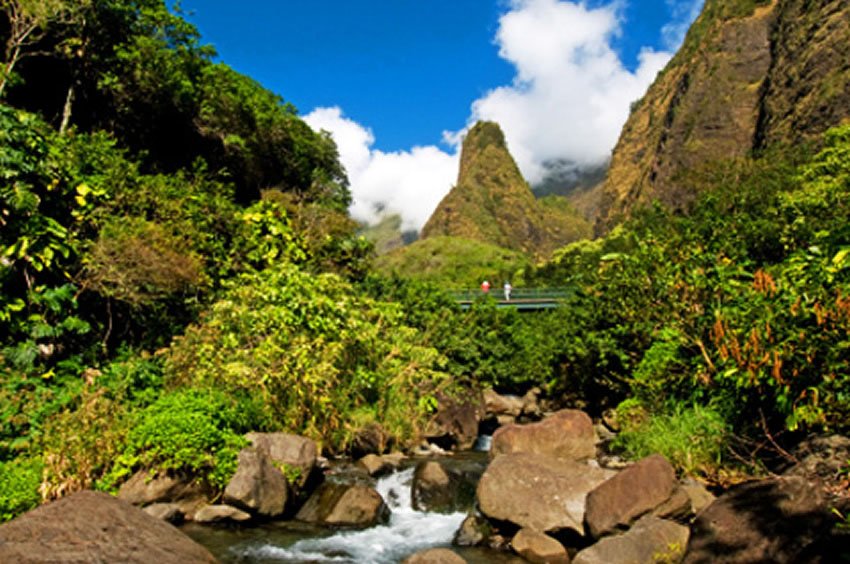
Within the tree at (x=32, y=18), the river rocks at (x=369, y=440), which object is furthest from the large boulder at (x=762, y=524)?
the tree at (x=32, y=18)

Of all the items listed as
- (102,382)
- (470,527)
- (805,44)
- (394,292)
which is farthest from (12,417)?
(805,44)

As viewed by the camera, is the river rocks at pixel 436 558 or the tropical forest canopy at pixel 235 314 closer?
the river rocks at pixel 436 558

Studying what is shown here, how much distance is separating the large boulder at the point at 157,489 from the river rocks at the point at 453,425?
7849 mm

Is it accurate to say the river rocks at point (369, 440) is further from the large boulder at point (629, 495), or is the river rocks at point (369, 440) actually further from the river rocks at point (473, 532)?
the large boulder at point (629, 495)

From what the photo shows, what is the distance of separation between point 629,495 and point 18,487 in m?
8.37

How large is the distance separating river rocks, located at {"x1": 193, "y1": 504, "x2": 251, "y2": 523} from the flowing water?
8.1 inches

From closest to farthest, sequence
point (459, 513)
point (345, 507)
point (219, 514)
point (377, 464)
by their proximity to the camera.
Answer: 1. point (219, 514)
2. point (345, 507)
3. point (459, 513)
4. point (377, 464)

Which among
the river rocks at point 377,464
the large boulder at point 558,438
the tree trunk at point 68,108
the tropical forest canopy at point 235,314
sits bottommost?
the river rocks at point 377,464

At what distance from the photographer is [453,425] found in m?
17.5

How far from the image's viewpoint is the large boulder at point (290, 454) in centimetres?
1027

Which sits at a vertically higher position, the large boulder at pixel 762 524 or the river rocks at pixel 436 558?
the large boulder at pixel 762 524

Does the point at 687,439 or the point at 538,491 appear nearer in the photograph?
the point at 538,491

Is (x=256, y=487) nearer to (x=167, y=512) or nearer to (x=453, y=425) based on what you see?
(x=167, y=512)

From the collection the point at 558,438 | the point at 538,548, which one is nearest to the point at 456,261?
the point at 558,438
